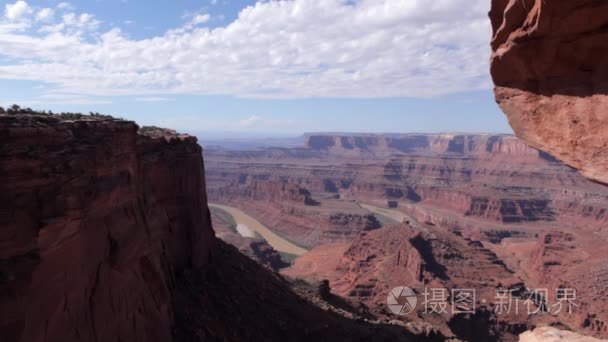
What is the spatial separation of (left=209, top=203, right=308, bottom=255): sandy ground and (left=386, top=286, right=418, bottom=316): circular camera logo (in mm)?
40567

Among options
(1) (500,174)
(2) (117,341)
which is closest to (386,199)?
(1) (500,174)

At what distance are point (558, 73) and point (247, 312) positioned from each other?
19.0 meters

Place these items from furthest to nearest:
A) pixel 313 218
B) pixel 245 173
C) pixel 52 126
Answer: pixel 245 173 < pixel 313 218 < pixel 52 126

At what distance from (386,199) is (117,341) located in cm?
13196

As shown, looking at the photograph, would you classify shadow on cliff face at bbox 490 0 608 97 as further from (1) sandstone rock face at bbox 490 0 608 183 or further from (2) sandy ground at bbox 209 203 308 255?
(2) sandy ground at bbox 209 203 308 255

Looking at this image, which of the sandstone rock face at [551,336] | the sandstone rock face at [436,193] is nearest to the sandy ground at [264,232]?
the sandstone rock face at [436,193]

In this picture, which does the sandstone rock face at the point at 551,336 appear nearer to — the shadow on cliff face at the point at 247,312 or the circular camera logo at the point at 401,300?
the shadow on cliff face at the point at 247,312

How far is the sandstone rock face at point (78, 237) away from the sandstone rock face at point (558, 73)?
12.0 metres

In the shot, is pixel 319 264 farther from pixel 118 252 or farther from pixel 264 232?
pixel 118 252

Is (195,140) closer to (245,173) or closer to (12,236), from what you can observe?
(12,236)

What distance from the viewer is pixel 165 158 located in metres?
23.5

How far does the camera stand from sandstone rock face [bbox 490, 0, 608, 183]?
801 centimetres

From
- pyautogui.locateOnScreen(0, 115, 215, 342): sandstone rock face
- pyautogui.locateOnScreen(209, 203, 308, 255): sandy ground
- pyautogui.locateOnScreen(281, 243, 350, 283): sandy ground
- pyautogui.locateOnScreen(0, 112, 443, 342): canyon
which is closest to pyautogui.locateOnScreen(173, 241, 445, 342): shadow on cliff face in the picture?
pyautogui.locateOnScreen(0, 112, 443, 342): canyon

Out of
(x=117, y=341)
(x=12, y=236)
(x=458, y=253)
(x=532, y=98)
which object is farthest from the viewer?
(x=458, y=253)
